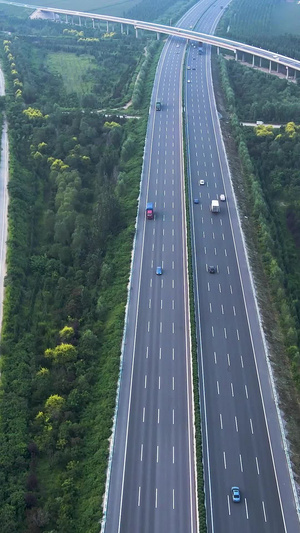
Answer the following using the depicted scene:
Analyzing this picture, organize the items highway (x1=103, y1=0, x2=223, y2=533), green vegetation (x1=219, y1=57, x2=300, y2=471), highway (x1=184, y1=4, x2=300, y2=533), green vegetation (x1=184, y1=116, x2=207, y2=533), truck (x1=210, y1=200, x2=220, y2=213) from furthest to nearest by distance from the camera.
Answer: truck (x1=210, y1=200, x2=220, y2=213) → green vegetation (x1=219, y1=57, x2=300, y2=471) → highway (x1=103, y1=0, x2=223, y2=533) → highway (x1=184, y1=4, x2=300, y2=533) → green vegetation (x1=184, y1=116, x2=207, y2=533)

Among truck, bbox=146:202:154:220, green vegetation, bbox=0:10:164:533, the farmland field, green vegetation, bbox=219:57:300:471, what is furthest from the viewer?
the farmland field

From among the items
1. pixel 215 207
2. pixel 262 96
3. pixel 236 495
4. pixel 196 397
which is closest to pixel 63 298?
pixel 196 397

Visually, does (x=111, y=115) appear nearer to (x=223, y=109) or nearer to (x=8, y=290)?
(x=223, y=109)

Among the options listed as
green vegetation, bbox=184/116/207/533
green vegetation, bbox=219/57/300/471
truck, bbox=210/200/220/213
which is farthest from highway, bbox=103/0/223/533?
green vegetation, bbox=219/57/300/471

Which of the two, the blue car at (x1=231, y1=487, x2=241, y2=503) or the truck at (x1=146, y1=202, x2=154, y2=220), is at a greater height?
the truck at (x1=146, y1=202, x2=154, y2=220)

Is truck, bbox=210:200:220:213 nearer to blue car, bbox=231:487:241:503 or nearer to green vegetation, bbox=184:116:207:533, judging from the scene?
green vegetation, bbox=184:116:207:533

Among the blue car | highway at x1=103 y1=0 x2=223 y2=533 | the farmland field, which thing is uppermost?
the farmland field

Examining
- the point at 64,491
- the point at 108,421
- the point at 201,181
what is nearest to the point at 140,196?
the point at 201,181
